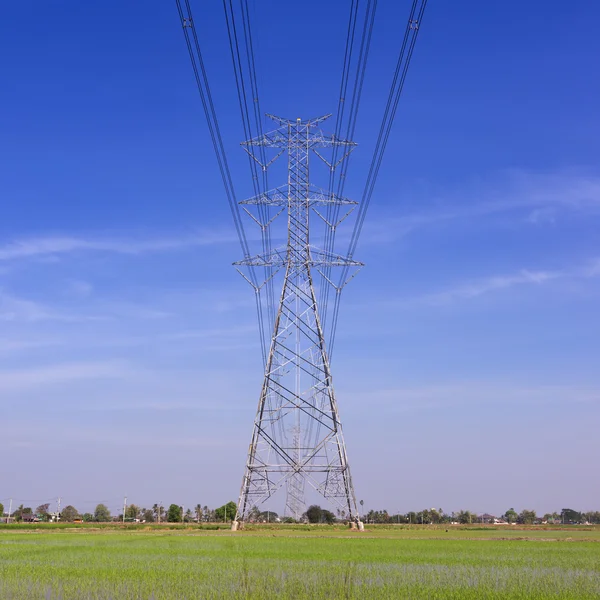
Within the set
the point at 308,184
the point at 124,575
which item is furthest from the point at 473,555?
the point at 308,184

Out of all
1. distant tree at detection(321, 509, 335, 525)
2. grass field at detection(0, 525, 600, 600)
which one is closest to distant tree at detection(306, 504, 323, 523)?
distant tree at detection(321, 509, 335, 525)

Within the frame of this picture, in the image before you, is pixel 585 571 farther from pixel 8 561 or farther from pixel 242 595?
pixel 8 561

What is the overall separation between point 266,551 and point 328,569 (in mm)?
10411

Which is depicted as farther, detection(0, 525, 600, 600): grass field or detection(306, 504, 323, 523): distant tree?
Answer: detection(306, 504, 323, 523): distant tree

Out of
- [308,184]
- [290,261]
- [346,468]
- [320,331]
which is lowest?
[346,468]

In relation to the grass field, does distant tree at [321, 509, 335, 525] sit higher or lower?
higher

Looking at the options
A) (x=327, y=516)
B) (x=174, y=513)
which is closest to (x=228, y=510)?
(x=174, y=513)

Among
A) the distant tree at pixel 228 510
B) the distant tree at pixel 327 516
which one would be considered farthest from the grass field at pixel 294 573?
the distant tree at pixel 228 510

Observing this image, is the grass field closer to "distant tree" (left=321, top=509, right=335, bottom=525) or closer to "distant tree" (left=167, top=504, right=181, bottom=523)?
"distant tree" (left=321, top=509, right=335, bottom=525)

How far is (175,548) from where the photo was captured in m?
40.1

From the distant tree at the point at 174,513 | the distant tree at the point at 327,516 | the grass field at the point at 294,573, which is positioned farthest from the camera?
the distant tree at the point at 174,513

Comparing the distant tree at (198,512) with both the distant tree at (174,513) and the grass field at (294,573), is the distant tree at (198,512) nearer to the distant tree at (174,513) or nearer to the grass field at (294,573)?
the distant tree at (174,513)

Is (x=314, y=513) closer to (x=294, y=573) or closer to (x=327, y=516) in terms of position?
(x=327, y=516)

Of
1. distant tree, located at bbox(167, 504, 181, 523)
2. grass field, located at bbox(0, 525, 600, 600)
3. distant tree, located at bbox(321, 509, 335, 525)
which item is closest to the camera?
grass field, located at bbox(0, 525, 600, 600)
